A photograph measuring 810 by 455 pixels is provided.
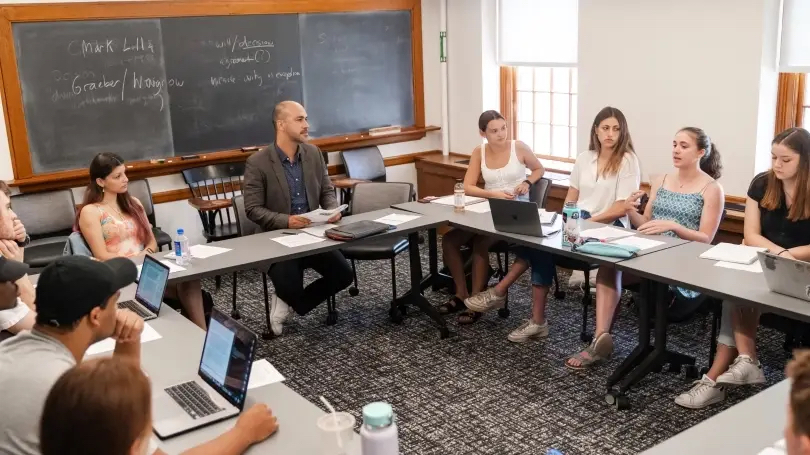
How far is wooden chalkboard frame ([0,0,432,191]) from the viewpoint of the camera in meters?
5.34

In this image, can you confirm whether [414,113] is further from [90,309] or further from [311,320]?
[90,309]

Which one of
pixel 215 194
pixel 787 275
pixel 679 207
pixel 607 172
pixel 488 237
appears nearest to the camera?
pixel 787 275

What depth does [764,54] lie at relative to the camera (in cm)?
482

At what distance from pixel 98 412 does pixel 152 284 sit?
2.00 m

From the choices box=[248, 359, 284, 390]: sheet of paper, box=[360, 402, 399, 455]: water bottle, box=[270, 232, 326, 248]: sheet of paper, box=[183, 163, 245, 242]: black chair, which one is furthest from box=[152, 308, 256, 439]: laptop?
box=[183, 163, 245, 242]: black chair

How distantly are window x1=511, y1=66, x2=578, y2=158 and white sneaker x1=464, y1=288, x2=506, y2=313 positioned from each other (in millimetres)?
1984

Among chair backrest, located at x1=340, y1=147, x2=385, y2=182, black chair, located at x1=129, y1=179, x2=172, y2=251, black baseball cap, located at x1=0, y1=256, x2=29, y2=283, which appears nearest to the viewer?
black baseball cap, located at x1=0, y1=256, x2=29, y2=283

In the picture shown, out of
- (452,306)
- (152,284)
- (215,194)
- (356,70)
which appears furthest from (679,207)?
(215,194)

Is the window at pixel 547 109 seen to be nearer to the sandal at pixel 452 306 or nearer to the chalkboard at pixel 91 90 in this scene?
the sandal at pixel 452 306

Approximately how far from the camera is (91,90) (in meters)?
5.65

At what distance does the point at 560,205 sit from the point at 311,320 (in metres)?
2.08

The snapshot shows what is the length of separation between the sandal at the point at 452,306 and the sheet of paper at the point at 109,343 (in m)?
2.36

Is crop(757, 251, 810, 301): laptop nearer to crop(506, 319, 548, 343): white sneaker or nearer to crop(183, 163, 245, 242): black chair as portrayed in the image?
crop(506, 319, 548, 343): white sneaker

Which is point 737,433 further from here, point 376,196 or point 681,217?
point 376,196
